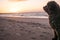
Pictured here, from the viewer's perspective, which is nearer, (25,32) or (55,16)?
(55,16)

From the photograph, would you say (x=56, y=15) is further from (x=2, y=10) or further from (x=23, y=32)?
(x=2, y=10)

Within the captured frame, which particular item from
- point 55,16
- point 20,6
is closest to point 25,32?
point 55,16

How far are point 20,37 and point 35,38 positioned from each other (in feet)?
0.72

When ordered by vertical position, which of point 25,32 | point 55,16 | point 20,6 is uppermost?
point 20,6

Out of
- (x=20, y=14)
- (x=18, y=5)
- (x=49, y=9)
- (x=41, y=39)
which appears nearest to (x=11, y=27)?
(x=41, y=39)

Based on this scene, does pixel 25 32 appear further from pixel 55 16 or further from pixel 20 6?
pixel 20 6

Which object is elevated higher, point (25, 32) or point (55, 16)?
point (55, 16)

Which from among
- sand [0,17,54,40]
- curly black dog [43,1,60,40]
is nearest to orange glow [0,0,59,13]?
sand [0,17,54,40]

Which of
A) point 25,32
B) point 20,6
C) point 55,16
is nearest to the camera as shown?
point 55,16

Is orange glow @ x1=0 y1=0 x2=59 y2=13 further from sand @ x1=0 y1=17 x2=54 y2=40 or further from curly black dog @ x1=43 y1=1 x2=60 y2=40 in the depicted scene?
curly black dog @ x1=43 y1=1 x2=60 y2=40

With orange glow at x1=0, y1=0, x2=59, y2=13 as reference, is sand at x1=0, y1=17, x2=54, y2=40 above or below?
below

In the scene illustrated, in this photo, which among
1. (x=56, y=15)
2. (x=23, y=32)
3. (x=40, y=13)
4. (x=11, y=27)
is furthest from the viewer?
(x=40, y=13)

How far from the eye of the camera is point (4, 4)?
15.4 ft

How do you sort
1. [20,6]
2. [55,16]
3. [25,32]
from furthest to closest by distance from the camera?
[20,6], [25,32], [55,16]
